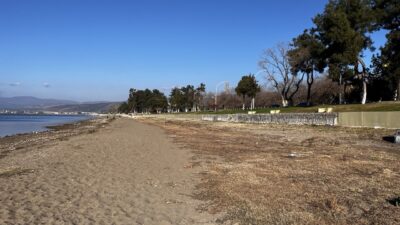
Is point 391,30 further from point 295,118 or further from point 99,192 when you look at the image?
point 99,192

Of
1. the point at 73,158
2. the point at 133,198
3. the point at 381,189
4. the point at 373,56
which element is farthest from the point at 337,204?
the point at 373,56

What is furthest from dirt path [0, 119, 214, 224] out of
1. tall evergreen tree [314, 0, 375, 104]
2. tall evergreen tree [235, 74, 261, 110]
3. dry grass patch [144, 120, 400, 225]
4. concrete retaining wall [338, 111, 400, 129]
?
tall evergreen tree [235, 74, 261, 110]

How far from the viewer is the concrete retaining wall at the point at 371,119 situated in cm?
2811

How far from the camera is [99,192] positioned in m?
10.4

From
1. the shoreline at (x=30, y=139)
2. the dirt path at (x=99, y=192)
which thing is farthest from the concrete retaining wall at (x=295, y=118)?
the dirt path at (x=99, y=192)

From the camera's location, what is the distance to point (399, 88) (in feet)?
184

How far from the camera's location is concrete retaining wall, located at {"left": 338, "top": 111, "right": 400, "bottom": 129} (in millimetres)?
28109

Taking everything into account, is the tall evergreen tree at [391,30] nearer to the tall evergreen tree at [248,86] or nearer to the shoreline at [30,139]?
the shoreline at [30,139]

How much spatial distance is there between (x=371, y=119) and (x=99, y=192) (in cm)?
2488

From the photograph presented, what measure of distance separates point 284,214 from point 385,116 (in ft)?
78.1

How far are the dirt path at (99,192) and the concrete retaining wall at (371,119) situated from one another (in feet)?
56.8

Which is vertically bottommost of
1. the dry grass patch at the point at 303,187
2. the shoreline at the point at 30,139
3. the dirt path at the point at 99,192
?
the shoreline at the point at 30,139

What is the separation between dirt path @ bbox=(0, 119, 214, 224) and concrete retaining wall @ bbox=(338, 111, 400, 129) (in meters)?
17.3

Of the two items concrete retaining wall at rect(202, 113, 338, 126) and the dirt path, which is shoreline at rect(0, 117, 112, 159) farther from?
concrete retaining wall at rect(202, 113, 338, 126)
